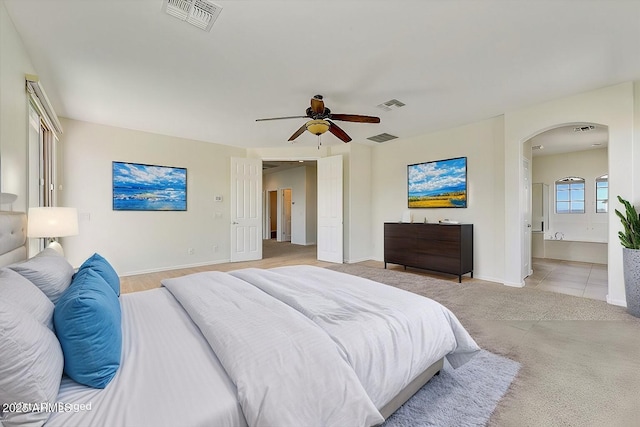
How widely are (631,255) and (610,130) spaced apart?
152cm

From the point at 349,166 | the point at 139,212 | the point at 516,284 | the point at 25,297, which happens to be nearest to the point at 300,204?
the point at 349,166

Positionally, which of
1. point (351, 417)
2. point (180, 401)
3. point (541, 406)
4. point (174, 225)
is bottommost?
point (541, 406)

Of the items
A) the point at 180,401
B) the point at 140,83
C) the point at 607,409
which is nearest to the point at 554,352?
the point at 607,409

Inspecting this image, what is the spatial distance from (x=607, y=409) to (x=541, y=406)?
36cm

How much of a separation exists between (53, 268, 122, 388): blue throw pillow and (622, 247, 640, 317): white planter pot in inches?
180

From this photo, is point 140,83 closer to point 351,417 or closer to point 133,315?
point 133,315

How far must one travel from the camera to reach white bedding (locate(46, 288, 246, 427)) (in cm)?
85

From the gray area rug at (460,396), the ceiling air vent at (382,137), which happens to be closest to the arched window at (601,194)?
Result: the ceiling air vent at (382,137)

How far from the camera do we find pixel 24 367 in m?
0.83

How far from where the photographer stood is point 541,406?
163cm

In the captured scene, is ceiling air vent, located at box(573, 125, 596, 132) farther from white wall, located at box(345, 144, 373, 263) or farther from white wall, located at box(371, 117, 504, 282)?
white wall, located at box(345, 144, 373, 263)

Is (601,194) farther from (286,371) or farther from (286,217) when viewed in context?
(286,217)

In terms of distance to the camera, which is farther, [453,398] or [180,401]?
[453,398]

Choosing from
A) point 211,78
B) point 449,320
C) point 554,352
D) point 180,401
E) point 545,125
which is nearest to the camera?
point 180,401
